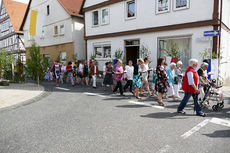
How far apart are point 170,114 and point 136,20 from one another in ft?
34.3

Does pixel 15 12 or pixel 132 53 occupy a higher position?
pixel 15 12

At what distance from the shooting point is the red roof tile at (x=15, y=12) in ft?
116

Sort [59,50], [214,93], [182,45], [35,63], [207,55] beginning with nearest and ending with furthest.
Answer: [214,93] → [207,55] → [35,63] → [182,45] → [59,50]

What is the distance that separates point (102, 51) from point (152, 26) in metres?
5.98

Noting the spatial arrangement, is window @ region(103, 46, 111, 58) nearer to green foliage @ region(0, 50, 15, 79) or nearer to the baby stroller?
green foliage @ region(0, 50, 15, 79)

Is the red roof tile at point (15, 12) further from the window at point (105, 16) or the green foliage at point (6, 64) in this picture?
the window at point (105, 16)

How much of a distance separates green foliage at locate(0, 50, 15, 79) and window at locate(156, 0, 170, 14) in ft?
39.1

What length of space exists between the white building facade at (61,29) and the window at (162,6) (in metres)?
10.1

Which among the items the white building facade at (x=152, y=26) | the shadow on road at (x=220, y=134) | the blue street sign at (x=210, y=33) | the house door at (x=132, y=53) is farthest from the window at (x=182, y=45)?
the shadow on road at (x=220, y=134)

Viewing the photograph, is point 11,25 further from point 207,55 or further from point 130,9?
point 207,55

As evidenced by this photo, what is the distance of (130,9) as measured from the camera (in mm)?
14828

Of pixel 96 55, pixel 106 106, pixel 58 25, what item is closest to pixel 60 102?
pixel 106 106

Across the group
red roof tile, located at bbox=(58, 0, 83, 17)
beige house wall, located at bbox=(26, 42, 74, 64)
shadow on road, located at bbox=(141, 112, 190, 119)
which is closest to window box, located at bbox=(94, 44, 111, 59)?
beige house wall, located at bbox=(26, 42, 74, 64)

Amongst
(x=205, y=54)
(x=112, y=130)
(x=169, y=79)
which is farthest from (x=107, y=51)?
(x=112, y=130)
